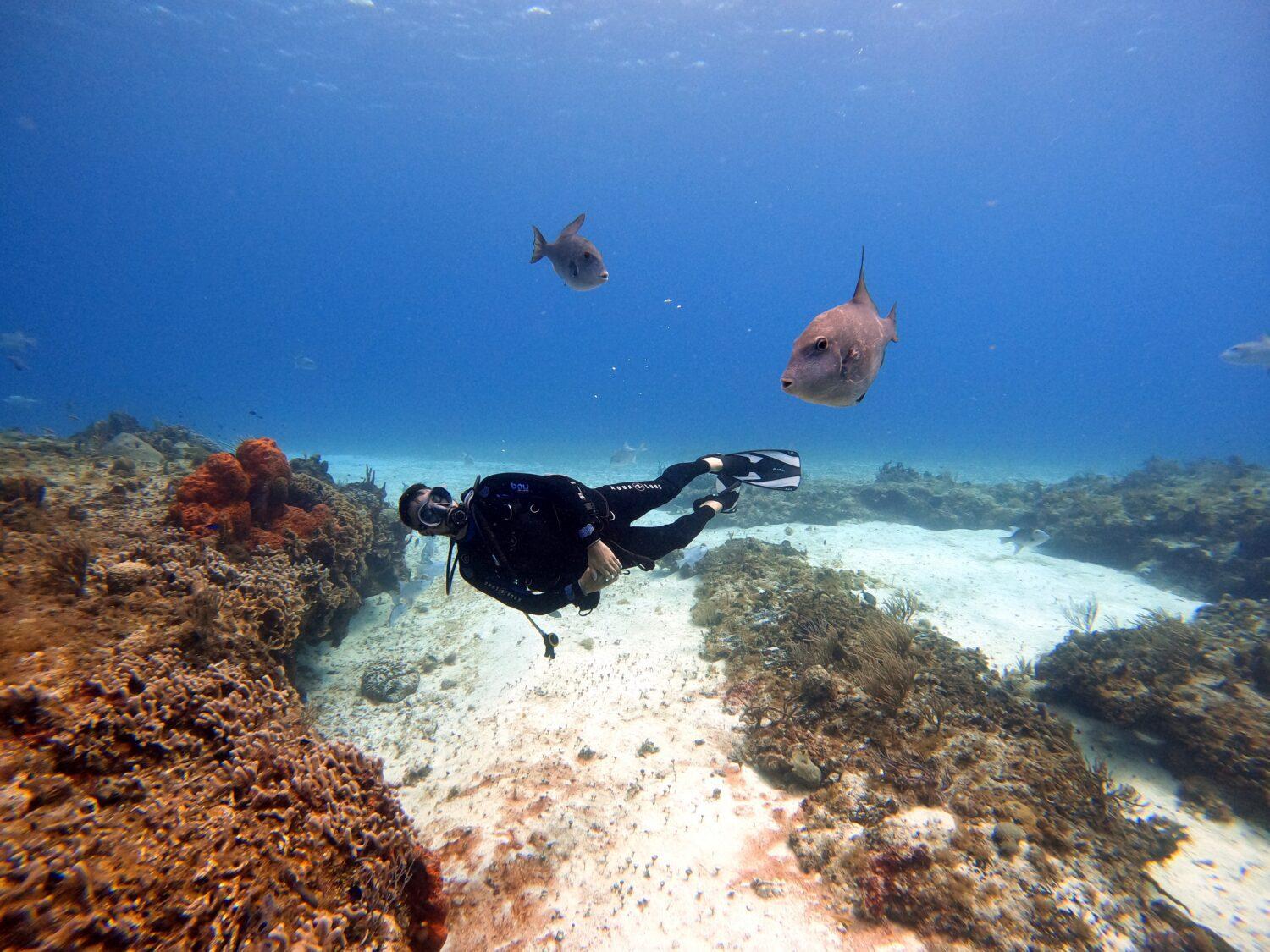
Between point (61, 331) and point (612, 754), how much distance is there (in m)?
177

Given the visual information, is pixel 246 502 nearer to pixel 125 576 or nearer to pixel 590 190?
pixel 125 576

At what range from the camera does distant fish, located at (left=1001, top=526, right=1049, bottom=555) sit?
13.2m

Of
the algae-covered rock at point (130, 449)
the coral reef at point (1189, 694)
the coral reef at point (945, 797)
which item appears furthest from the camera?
the algae-covered rock at point (130, 449)

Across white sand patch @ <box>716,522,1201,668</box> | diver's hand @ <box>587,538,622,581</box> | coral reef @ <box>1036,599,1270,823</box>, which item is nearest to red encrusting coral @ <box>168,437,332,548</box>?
diver's hand @ <box>587,538,622,581</box>

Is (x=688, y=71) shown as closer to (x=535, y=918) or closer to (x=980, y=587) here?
(x=980, y=587)

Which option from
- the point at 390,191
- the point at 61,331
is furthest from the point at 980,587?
the point at 61,331

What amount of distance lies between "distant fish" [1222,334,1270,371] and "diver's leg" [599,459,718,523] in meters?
23.2

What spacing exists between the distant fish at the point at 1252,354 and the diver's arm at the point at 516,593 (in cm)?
2527

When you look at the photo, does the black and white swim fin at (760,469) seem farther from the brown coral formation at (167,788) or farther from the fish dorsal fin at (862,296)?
the brown coral formation at (167,788)

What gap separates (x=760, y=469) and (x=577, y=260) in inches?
146

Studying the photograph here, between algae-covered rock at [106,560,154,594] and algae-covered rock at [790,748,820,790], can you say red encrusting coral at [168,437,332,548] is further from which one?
algae-covered rock at [790,748,820,790]

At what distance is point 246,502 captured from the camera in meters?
6.54

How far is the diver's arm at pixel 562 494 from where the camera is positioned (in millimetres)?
4023

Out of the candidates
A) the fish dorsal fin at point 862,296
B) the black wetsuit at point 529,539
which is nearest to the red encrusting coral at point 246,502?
the black wetsuit at point 529,539
